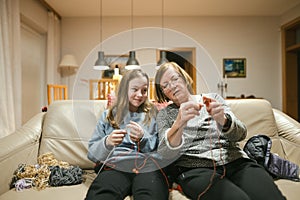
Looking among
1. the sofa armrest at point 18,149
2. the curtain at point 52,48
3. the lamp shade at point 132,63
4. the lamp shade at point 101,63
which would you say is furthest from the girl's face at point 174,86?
the curtain at point 52,48

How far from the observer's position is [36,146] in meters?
1.49

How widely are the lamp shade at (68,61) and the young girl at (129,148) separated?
3.43m

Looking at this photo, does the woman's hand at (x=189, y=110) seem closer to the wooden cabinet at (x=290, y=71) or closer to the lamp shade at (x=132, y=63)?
the lamp shade at (x=132, y=63)

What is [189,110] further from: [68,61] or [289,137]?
[68,61]

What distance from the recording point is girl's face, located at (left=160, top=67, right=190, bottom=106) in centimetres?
92

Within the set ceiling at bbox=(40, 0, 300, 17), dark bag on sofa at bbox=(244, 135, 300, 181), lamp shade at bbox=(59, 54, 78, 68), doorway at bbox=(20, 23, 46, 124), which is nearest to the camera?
dark bag on sofa at bbox=(244, 135, 300, 181)

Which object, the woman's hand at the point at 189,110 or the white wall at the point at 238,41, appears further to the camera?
the white wall at the point at 238,41

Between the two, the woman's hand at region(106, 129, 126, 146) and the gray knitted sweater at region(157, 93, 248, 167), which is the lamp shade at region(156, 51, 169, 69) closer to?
the gray knitted sweater at region(157, 93, 248, 167)

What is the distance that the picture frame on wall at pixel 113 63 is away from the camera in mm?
992

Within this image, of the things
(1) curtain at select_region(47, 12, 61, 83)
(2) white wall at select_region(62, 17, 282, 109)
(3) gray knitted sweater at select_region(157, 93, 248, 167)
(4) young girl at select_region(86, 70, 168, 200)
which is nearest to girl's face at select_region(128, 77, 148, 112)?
(4) young girl at select_region(86, 70, 168, 200)

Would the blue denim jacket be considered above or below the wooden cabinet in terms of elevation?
below

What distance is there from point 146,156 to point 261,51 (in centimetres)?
416

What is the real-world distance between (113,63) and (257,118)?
3.10ft

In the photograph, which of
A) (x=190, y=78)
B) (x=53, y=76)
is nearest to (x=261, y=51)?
(x=53, y=76)
